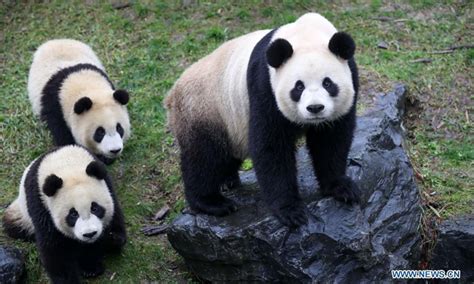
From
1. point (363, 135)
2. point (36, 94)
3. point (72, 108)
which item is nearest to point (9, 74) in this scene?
point (36, 94)

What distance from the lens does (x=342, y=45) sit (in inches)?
211

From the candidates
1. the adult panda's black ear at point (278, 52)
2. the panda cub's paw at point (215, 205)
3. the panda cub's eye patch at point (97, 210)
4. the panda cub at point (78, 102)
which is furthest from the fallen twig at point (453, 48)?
the panda cub's eye patch at point (97, 210)

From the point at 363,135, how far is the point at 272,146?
1.75 metres

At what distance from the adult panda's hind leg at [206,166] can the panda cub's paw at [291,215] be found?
749 mm

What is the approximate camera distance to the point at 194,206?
666 centimetres

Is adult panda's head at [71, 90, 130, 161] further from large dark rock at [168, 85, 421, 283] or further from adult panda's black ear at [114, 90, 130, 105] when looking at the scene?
large dark rock at [168, 85, 421, 283]

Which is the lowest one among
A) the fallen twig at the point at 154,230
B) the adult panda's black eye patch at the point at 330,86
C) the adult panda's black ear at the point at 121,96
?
the fallen twig at the point at 154,230

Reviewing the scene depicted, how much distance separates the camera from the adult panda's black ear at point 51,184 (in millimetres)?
6550

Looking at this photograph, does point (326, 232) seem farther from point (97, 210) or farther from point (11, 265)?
point (11, 265)

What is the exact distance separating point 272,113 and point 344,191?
984 mm

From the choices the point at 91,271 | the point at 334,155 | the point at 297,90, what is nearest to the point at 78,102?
the point at 91,271

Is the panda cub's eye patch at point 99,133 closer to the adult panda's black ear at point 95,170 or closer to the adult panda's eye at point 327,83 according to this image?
the adult panda's black ear at point 95,170

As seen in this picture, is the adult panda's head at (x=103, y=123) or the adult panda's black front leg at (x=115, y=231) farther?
the adult panda's head at (x=103, y=123)

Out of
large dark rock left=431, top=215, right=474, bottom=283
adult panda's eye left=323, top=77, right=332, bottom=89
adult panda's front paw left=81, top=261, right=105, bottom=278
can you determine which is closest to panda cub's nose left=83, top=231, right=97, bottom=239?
adult panda's front paw left=81, top=261, right=105, bottom=278
